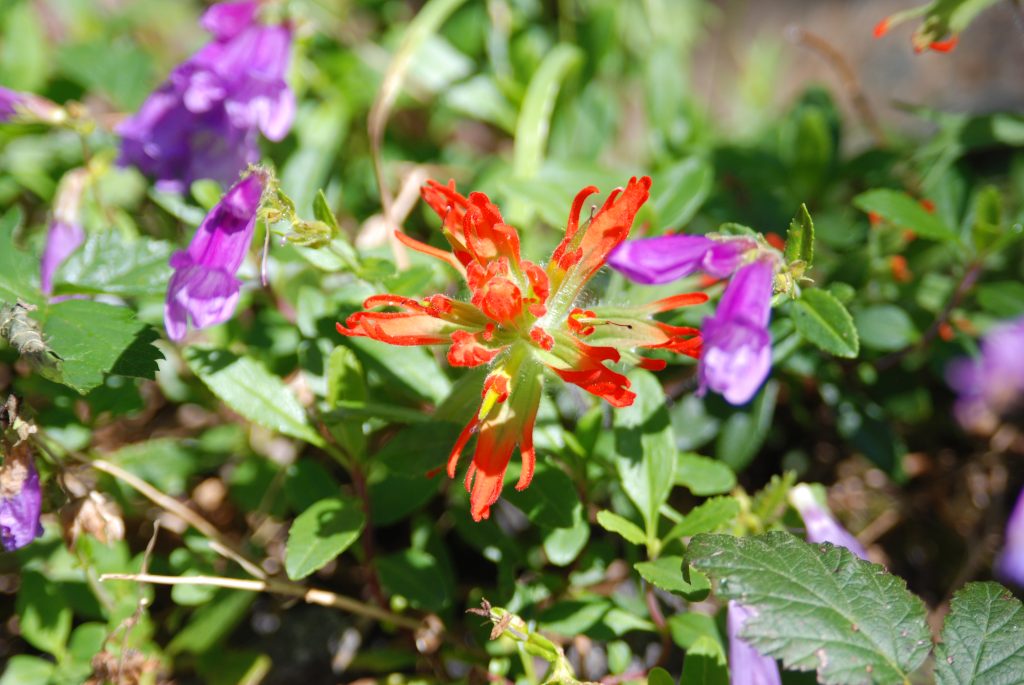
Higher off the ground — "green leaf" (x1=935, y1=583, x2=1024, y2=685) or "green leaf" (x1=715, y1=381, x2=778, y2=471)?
"green leaf" (x1=935, y1=583, x2=1024, y2=685)

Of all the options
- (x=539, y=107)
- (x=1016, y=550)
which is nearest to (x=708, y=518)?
(x=1016, y=550)

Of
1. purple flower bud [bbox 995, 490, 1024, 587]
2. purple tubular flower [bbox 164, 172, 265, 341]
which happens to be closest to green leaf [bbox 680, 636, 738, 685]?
purple flower bud [bbox 995, 490, 1024, 587]

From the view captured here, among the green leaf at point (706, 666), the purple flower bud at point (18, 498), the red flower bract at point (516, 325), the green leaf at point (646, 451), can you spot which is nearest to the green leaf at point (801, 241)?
→ the red flower bract at point (516, 325)

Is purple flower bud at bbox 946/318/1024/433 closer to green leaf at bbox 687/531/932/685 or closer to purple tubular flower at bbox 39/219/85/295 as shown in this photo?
green leaf at bbox 687/531/932/685

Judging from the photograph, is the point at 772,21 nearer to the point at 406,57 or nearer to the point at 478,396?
the point at 406,57

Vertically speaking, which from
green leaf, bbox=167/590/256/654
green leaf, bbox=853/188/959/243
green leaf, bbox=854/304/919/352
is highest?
green leaf, bbox=853/188/959/243

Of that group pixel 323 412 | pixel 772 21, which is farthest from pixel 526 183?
pixel 772 21
